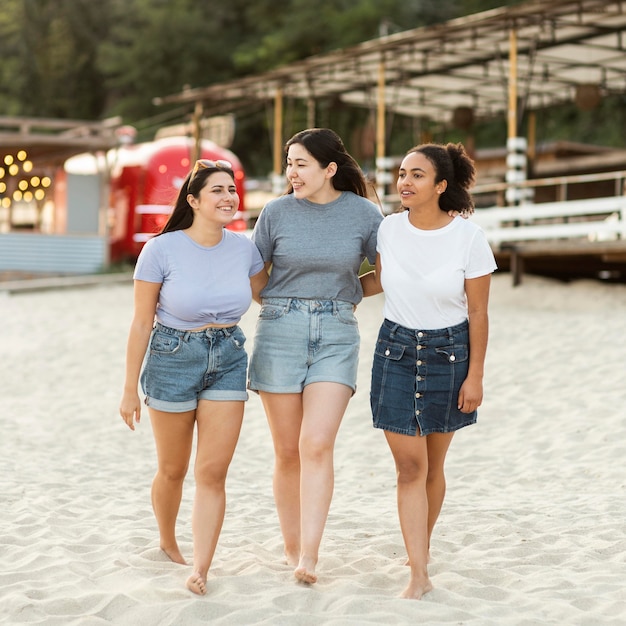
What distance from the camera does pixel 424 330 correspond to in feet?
13.3

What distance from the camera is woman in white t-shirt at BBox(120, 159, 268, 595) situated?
4.10m

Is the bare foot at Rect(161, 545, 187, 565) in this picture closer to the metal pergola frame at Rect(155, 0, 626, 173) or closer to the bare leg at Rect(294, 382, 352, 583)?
the bare leg at Rect(294, 382, 352, 583)

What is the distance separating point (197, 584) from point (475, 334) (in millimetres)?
1448

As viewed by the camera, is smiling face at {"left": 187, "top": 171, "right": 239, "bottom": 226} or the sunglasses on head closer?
smiling face at {"left": 187, "top": 171, "right": 239, "bottom": 226}

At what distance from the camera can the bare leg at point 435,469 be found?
421 centimetres

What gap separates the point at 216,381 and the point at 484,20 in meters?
10.9

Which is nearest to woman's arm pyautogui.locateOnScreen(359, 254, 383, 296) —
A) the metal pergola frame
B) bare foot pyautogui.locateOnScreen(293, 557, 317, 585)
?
bare foot pyautogui.locateOnScreen(293, 557, 317, 585)

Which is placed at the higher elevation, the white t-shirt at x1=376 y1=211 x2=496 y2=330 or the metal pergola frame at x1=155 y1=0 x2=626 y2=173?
the metal pergola frame at x1=155 y1=0 x2=626 y2=173

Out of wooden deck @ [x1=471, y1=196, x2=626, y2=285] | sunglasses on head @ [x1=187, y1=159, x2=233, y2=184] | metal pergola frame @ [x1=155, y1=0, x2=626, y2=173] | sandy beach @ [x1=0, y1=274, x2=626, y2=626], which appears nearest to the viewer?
sandy beach @ [x1=0, y1=274, x2=626, y2=626]

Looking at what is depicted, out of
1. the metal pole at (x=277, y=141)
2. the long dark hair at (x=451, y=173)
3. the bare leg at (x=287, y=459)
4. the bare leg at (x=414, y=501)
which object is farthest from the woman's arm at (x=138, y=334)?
the metal pole at (x=277, y=141)

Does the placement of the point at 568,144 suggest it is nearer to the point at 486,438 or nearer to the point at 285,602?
the point at 486,438

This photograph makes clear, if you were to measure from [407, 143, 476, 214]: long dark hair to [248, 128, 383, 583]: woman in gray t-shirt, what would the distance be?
338mm

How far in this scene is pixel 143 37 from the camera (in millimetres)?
→ 43906

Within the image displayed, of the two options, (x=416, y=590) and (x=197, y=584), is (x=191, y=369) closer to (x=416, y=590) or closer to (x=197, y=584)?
(x=197, y=584)
